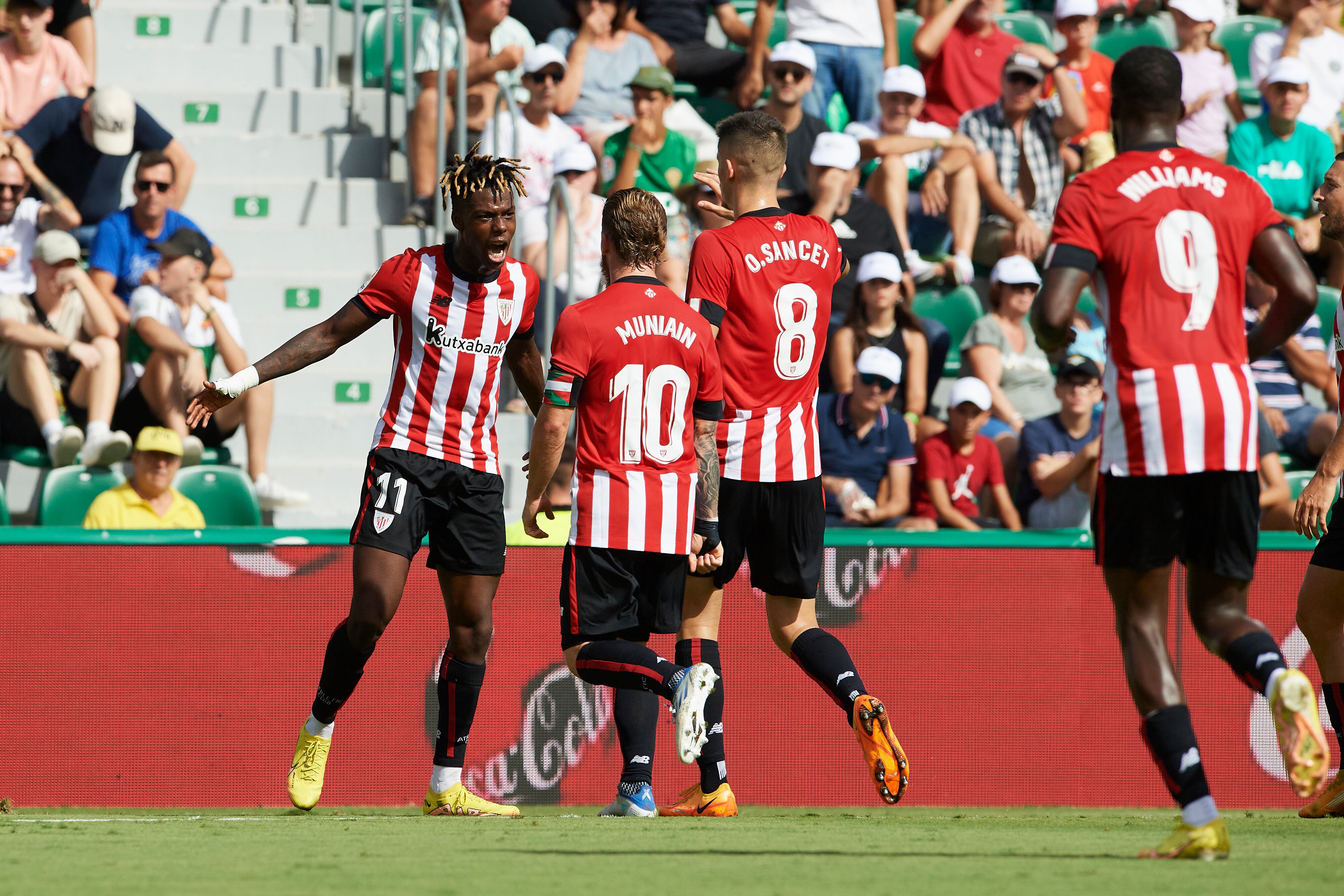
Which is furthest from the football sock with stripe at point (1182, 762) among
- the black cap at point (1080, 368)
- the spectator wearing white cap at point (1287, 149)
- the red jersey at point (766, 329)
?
the spectator wearing white cap at point (1287, 149)

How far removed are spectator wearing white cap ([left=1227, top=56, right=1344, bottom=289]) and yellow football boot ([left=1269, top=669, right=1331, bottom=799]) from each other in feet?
26.1

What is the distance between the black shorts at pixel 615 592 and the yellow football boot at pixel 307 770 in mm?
1112

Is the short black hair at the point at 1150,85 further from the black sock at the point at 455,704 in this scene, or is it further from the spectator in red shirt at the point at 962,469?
the spectator in red shirt at the point at 962,469

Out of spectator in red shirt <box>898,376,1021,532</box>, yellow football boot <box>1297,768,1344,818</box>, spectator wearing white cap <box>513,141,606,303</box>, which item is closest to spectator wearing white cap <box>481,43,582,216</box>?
spectator wearing white cap <box>513,141,606,303</box>

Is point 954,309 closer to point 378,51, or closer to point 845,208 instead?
point 845,208

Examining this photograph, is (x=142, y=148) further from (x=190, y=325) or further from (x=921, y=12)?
(x=921, y=12)

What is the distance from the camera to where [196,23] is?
11781 mm

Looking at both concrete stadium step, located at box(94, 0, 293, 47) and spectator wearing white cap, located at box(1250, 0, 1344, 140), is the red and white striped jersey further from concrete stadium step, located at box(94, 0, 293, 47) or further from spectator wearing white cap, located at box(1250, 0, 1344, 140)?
spectator wearing white cap, located at box(1250, 0, 1344, 140)

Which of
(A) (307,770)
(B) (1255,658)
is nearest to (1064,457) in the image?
(B) (1255,658)

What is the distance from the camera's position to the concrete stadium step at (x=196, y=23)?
11.7 m

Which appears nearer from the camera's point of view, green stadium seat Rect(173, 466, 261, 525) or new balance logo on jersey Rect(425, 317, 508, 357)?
new balance logo on jersey Rect(425, 317, 508, 357)

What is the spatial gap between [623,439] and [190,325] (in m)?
4.28

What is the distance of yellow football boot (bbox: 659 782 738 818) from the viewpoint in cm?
599

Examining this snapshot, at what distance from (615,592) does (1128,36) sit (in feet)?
32.0
